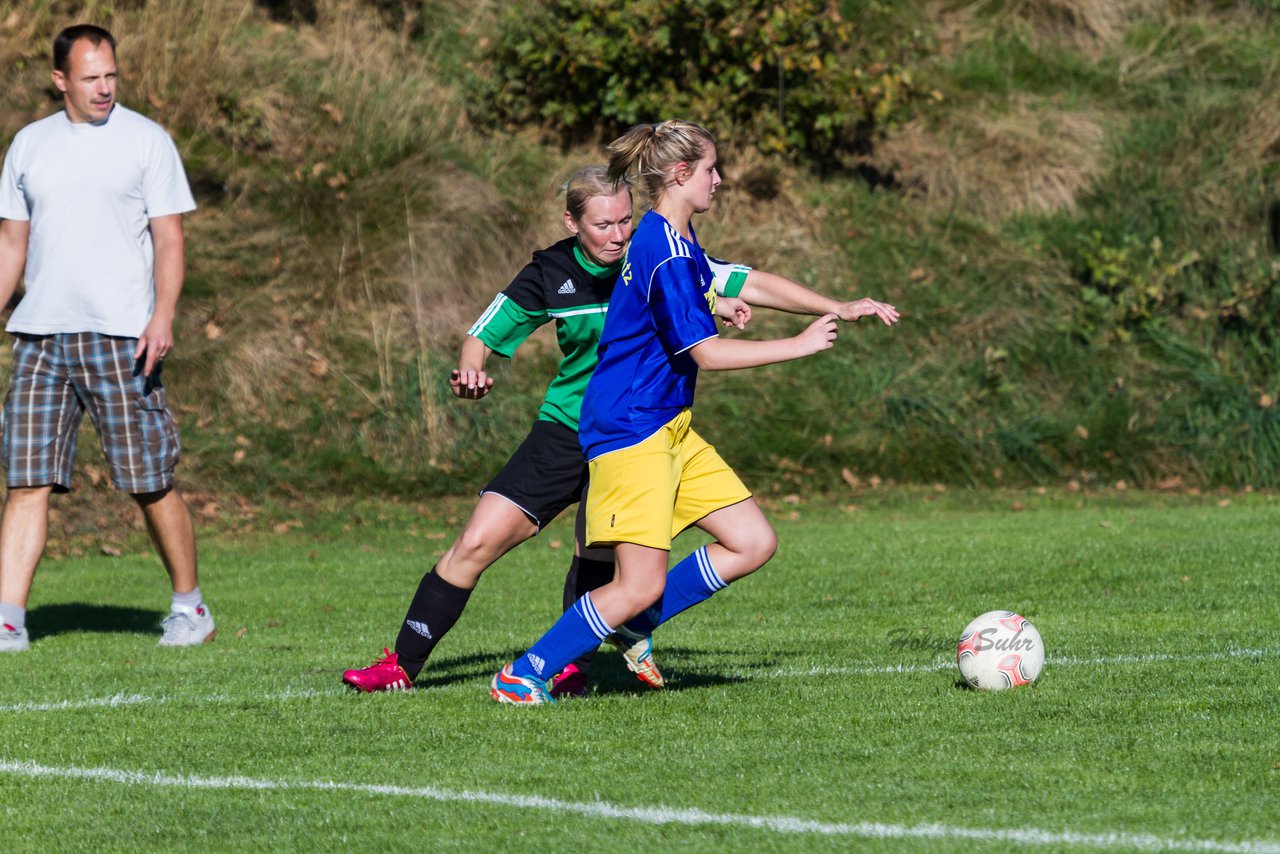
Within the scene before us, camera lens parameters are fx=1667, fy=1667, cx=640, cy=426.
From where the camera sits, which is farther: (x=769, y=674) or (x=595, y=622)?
(x=769, y=674)

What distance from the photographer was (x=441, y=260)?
15.2 metres

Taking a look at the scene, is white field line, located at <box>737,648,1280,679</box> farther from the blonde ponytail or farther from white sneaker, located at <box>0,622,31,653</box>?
white sneaker, located at <box>0,622,31,653</box>

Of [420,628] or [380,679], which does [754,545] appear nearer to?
[420,628]

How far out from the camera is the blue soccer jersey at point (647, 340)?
211 inches

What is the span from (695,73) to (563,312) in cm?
1065

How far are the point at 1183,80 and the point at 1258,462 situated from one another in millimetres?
5882

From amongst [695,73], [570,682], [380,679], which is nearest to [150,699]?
[380,679]

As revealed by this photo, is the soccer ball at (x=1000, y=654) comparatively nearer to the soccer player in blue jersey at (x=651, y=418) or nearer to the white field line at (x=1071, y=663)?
the white field line at (x=1071, y=663)

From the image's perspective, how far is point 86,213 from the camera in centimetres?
748

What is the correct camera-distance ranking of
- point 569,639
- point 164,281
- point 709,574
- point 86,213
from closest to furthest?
point 569,639 → point 709,574 → point 86,213 → point 164,281

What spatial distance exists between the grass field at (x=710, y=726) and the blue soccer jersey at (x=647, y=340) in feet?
3.19

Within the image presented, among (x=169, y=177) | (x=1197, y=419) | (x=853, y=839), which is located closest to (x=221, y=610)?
(x=169, y=177)

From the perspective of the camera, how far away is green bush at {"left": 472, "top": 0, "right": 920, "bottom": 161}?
15.8 metres

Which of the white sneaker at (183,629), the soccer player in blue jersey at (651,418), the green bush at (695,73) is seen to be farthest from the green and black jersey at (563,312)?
the green bush at (695,73)
